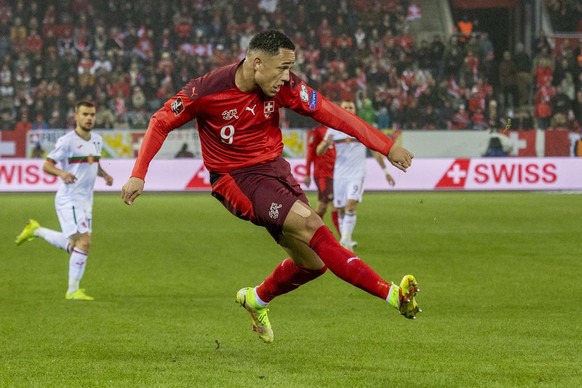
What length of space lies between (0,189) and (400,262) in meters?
17.2

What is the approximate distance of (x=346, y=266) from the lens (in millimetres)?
6527

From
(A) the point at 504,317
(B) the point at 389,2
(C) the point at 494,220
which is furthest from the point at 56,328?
(B) the point at 389,2

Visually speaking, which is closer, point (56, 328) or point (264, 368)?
point (264, 368)

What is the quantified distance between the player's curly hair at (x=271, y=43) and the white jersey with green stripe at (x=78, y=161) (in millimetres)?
5190

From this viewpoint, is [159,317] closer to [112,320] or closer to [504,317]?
[112,320]

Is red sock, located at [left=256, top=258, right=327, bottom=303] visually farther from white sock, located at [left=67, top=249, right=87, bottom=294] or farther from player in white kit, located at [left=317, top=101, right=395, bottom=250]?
player in white kit, located at [left=317, top=101, right=395, bottom=250]

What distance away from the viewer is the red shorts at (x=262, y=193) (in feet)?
22.4

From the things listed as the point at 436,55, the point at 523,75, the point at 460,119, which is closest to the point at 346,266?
the point at 460,119

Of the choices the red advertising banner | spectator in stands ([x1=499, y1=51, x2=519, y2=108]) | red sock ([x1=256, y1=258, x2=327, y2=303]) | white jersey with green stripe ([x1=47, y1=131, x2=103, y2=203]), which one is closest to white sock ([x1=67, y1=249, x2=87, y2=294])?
white jersey with green stripe ([x1=47, y1=131, x2=103, y2=203])

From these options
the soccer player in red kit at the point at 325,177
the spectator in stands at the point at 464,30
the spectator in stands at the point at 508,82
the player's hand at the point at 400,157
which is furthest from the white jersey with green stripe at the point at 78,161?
the spectator in stands at the point at 464,30

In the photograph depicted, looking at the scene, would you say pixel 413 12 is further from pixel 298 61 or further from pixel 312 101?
pixel 312 101

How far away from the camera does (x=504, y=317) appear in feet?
31.0

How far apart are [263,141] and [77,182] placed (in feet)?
16.1

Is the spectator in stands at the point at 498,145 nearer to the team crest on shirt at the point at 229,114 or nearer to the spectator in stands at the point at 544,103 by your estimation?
the spectator in stands at the point at 544,103
